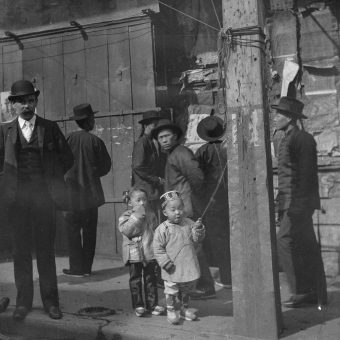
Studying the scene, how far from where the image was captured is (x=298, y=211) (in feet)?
15.8

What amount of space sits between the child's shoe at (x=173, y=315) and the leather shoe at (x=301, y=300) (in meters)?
1.14

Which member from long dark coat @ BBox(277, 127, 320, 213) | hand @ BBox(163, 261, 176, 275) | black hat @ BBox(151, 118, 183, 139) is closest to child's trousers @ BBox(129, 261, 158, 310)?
hand @ BBox(163, 261, 176, 275)

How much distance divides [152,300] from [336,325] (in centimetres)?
160

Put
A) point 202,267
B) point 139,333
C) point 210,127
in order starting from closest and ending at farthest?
point 139,333, point 202,267, point 210,127

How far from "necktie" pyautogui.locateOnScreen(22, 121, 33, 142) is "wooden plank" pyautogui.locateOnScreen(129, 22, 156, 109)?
8.54ft

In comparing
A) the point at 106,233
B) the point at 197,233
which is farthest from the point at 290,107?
the point at 106,233

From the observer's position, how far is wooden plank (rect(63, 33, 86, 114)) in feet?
24.5

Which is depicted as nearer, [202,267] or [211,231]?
[202,267]

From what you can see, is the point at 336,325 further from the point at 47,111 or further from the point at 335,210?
the point at 47,111

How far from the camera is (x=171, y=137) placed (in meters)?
5.43

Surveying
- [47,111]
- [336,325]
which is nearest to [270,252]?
[336,325]

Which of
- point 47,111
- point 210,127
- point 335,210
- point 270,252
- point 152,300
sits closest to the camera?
point 270,252

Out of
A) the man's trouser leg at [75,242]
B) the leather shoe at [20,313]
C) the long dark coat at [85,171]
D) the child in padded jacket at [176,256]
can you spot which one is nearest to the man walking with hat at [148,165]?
the long dark coat at [85,171]

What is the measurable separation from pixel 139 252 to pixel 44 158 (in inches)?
48.1
